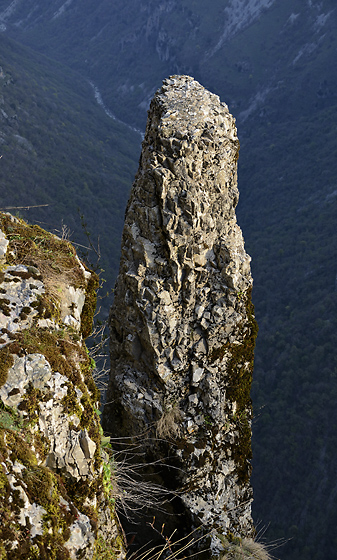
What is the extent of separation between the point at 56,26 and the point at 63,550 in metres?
136

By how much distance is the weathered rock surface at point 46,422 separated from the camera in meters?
2.59

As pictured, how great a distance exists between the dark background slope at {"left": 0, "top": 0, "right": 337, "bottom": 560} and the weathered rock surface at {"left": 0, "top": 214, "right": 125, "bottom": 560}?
6.74 metres

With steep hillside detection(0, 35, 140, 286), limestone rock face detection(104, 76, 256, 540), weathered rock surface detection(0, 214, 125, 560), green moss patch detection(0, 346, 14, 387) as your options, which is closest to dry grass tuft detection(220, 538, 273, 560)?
limestone rock face detection(104, 76, 256, 540)

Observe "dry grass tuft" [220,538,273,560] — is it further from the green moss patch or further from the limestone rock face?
the green moss patch

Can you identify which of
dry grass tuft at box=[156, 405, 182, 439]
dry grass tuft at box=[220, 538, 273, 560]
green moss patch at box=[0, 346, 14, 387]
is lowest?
dry grass tuft at box=[220, 538, 273, 560]

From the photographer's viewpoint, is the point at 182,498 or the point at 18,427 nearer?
the point at 18,427

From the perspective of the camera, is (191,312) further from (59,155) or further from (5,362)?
(59,155)

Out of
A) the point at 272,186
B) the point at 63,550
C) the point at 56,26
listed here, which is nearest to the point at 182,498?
the point at 63,550

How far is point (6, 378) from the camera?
10.1 feet

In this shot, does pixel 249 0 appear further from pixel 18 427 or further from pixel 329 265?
pixel 18 427

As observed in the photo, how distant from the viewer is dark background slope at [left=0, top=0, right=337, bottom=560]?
106 feet

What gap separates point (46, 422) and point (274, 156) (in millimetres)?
68823

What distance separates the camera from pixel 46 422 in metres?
3.10

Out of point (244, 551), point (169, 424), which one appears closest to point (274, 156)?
point (169, 424)
